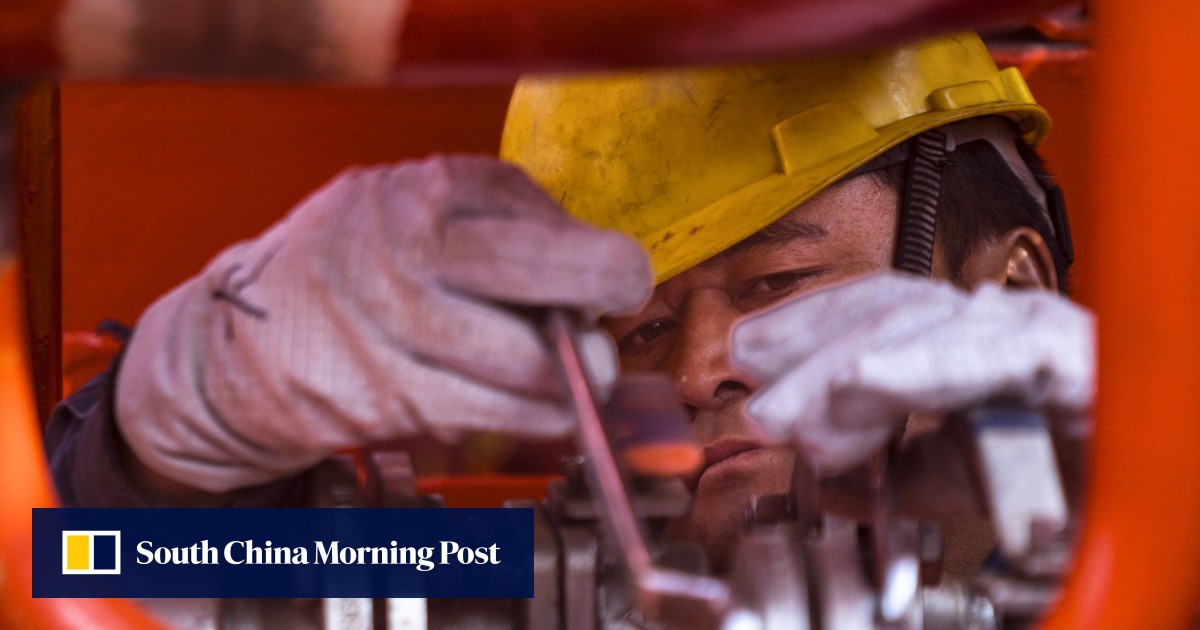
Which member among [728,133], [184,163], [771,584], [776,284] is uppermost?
[184,163]

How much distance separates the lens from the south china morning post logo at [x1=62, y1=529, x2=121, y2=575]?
65cm

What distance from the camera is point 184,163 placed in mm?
1995

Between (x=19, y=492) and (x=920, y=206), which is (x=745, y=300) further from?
(x=19, y=492)

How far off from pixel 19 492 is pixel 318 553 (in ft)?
0.71

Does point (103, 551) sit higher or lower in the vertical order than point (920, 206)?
lower

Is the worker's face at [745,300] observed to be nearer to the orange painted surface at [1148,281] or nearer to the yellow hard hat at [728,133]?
the yellow hard hat at [728,133]

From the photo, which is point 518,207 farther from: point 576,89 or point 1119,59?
point 576,89

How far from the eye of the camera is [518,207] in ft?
2.31

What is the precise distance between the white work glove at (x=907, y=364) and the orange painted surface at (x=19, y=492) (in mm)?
331

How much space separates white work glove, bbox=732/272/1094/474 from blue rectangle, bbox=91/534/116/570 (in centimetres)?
38

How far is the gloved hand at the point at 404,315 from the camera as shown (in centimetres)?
65

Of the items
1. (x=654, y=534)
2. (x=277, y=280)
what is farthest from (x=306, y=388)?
(x=654, y=534)

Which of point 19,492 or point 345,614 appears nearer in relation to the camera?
point 19,492

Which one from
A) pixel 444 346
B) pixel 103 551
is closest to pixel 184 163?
pixel 103 551
